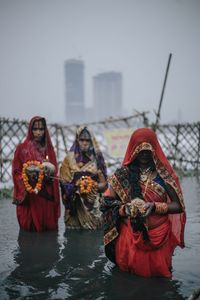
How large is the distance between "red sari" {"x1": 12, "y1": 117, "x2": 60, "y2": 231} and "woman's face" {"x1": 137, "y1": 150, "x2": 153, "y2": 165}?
8.37ft

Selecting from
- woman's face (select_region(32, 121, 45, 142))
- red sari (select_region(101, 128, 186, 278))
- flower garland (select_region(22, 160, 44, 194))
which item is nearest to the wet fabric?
flower garland (select_region(22, 160, 44, 194))

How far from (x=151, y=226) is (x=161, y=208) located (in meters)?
0.24

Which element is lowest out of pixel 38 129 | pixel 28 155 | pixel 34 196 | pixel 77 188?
pixel 34 196

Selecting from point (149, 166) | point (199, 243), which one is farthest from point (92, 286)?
point (199, 243)

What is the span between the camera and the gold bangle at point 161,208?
383 cm

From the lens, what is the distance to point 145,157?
4066mm

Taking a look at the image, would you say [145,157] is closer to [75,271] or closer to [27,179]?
[75,271]

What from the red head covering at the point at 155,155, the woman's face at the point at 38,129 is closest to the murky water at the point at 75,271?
the red head covering at the point at 155,155

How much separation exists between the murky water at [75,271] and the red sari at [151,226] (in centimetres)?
21

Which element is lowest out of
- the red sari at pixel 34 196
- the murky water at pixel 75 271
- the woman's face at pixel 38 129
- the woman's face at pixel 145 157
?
the murky water at pixel 75 271

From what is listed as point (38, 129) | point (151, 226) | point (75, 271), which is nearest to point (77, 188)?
point (38, 129)

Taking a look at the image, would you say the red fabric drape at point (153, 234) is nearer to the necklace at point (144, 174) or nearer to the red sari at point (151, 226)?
the red sari at point (151, 226)

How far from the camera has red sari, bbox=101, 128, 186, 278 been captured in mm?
3957

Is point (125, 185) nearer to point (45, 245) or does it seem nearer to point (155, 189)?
point (155, 189)
